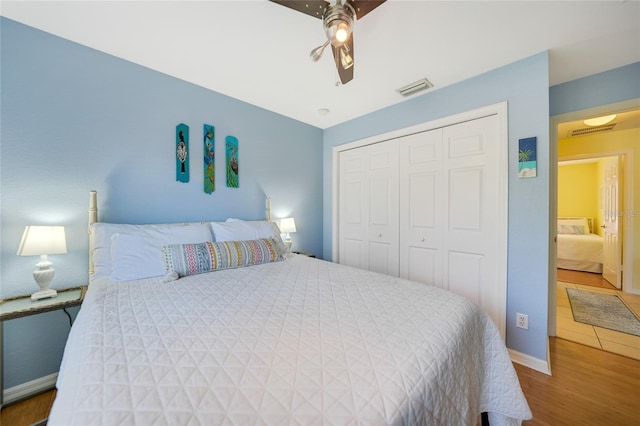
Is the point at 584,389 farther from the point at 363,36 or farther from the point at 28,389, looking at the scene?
the point at 28,389

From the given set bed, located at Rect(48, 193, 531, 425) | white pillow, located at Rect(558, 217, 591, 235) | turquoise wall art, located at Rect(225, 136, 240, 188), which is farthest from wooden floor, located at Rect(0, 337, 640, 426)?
white pillow, located at Rect(558, 217, 591, 235)

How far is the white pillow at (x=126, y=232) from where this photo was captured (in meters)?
1.68

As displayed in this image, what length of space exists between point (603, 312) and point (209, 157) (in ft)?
15.8

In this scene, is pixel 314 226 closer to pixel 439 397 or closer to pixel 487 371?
pixel 487 371

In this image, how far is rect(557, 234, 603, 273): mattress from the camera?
4.41 meters

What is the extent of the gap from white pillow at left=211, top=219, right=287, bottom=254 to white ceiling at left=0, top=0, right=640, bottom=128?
1.41m

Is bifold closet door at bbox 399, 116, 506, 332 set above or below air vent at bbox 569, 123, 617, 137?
below

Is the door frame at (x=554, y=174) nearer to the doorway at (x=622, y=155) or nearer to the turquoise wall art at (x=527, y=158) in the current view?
the doorway at (x=622, y=155)

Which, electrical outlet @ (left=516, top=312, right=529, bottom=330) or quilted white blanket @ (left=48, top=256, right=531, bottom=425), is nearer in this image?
quilted white blanket @ (left=48, top=256, right=531, bottom=425)

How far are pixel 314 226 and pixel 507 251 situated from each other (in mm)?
2289

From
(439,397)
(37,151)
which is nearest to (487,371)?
(439,397)

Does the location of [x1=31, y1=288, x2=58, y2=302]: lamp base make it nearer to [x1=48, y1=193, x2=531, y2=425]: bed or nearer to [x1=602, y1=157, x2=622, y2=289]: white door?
[x1=48, y1=193, x2=531, y2=425]: bed

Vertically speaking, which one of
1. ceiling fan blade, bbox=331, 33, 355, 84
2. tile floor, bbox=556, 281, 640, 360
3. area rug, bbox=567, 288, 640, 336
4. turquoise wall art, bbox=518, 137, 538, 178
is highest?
ceiling fan blade, bbox=331, 33, 355, 84

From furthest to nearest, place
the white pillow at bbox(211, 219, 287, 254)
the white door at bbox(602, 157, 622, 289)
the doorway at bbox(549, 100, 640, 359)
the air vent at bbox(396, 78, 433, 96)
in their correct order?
1. the white door at bbox(602, 157, 622, 289)
2. the doorway at bbox(549, 100, 640, 359)
3. the air vent at bbox(396, 78, 433, 96)
4. the white pillow at bbox(211, 219, 287, 254)
